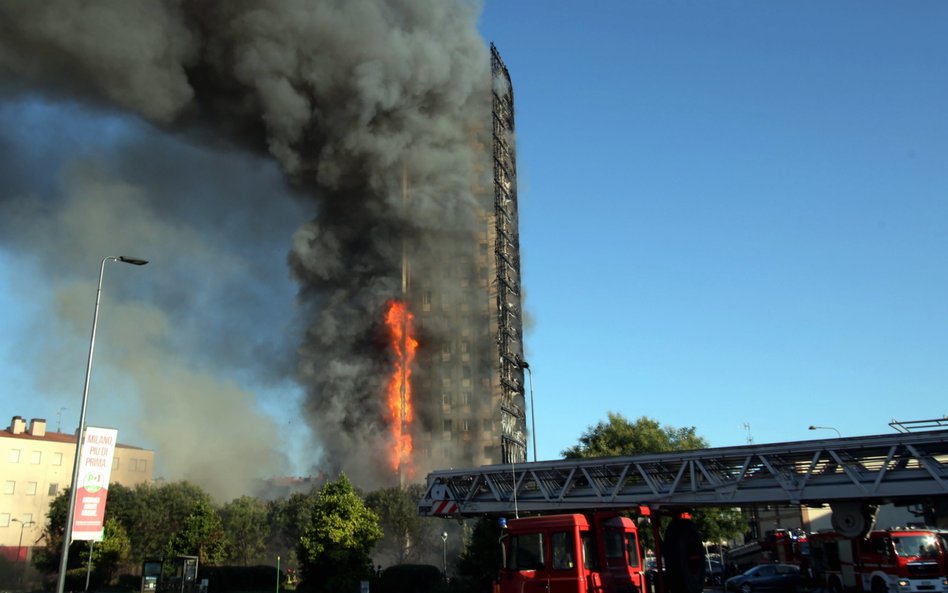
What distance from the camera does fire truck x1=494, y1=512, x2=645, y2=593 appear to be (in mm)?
11031

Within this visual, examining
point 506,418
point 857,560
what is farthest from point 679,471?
point 506,418

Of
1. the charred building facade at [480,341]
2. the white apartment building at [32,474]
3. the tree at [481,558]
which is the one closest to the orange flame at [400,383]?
the charred building facade at [480,341]

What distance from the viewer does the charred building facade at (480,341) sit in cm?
5159

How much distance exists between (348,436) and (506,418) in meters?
13.9

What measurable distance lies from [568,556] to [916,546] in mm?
15724

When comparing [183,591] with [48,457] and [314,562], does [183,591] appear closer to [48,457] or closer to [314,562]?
[314,562]

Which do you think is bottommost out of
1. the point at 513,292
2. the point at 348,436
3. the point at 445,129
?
the point at 348,436

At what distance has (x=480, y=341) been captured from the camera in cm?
5553

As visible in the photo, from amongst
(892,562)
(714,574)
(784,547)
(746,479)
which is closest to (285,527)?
(714,574)

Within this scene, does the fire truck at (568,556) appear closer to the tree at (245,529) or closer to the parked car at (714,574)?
the parked car at (714,574)

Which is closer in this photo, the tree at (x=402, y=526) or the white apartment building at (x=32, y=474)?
the tree at (x=402, y=526)

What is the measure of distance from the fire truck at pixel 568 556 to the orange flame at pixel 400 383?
37.3 m

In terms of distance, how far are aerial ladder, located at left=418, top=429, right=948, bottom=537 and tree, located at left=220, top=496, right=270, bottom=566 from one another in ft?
118

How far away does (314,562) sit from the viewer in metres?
29.3
